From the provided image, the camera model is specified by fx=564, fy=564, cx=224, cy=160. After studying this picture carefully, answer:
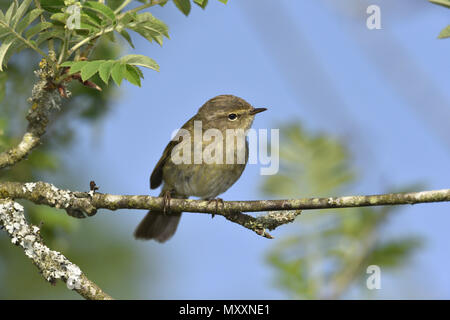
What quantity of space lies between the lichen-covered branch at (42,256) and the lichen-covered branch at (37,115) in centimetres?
32

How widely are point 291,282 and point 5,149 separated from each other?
Answer: 2373 millimetres

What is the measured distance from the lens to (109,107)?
17.3ft

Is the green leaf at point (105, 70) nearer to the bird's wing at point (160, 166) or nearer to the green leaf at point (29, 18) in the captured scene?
the green leaf at point (29, 18)

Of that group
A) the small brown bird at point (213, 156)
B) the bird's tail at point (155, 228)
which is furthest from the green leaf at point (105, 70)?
the bird's tail at point (155, 228)

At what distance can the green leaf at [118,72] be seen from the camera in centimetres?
310

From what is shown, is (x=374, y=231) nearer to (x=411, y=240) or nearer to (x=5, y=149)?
(x=411, y=240)

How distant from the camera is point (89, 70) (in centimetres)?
314

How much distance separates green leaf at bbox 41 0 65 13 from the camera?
130 inches

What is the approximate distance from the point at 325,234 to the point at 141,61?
7.56ft

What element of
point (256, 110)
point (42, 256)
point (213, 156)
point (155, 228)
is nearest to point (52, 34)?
point (42, 256)

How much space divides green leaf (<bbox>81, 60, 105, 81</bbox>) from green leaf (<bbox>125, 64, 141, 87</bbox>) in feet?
0.52

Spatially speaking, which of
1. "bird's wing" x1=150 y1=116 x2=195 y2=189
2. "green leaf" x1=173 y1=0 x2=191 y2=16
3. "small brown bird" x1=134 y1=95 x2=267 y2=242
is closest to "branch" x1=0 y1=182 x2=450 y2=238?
"green leaf" x1=173 y1=0 x2=191 y2=16

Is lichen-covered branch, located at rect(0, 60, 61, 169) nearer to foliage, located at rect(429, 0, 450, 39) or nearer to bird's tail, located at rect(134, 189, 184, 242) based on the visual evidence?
foliage, located at rect(429, 0, 450, 39)
